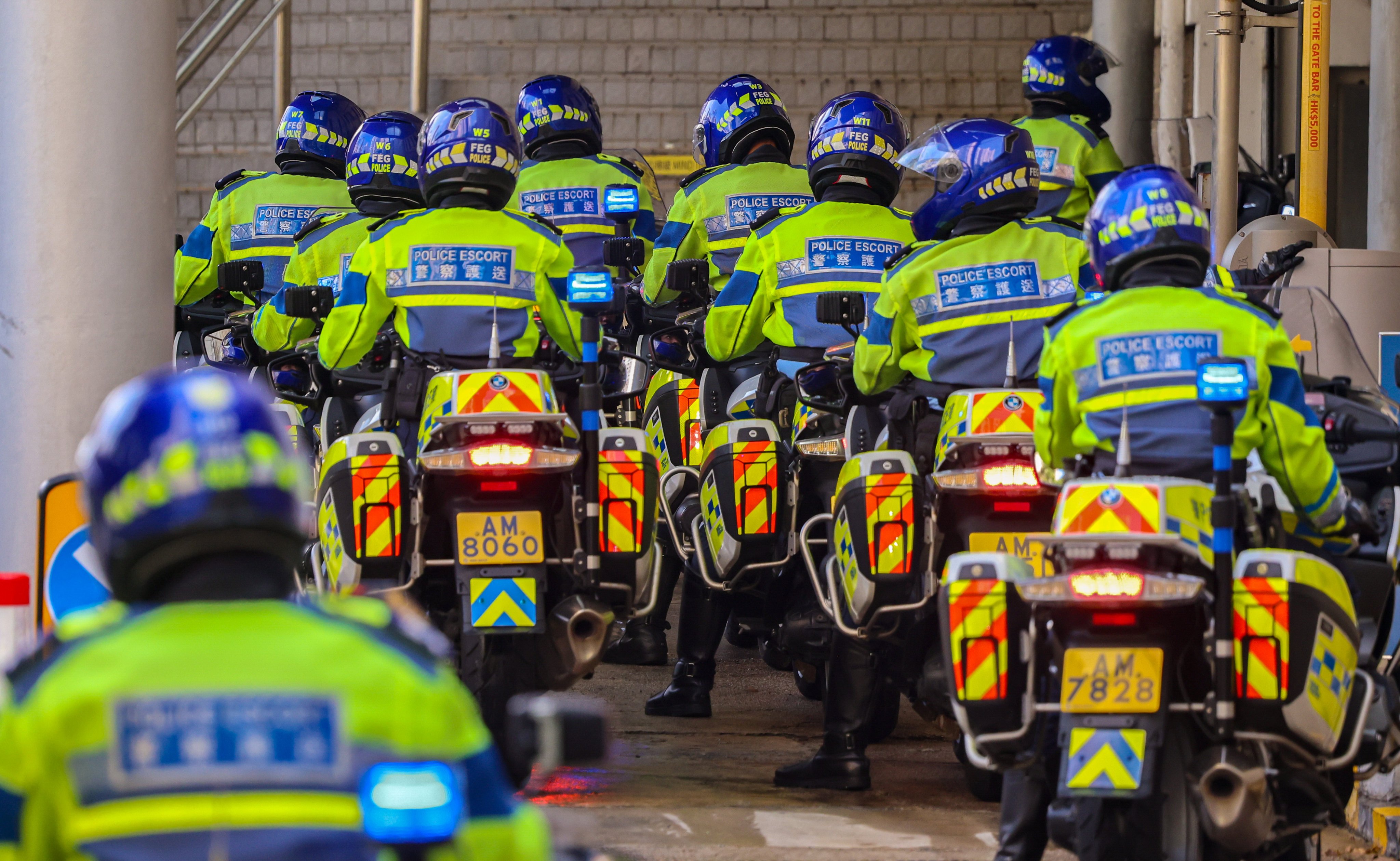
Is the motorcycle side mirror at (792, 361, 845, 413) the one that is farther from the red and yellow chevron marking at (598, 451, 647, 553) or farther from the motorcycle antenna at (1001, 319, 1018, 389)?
the red and yellow chevron marking at (598, 451, 647, 553)

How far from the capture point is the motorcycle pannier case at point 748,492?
7062 millimetres

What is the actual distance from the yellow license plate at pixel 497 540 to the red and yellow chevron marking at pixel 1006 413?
137 cm

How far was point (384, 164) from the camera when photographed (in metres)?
8.28

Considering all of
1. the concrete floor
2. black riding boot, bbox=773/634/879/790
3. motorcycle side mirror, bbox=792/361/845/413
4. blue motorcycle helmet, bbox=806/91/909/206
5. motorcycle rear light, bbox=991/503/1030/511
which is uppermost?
blue motorcycle helmet, bbox=806/91/909/206

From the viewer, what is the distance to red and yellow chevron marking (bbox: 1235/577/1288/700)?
4.29m

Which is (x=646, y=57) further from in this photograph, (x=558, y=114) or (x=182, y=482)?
(x=182, y=482)

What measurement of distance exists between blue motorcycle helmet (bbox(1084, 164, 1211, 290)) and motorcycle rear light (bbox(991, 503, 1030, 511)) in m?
0.94

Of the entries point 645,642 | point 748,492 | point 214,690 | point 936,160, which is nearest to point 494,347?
point 748,492

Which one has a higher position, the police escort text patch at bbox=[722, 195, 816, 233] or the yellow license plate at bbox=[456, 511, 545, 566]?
the police escort text patch at bbox=[722, 195, 816, 233]

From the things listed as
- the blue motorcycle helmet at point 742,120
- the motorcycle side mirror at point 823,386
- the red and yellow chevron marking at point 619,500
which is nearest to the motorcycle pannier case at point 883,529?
the motorcycle side mirror at point 823,386

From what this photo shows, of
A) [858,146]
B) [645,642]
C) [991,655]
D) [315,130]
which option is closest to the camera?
[991,655]

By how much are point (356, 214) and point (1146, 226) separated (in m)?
3.92

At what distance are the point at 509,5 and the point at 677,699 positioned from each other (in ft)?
37.7

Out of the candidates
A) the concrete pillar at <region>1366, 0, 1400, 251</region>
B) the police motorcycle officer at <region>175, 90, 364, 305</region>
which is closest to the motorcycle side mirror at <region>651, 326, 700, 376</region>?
the police motorcycle officer at <region>175, 90, 364, 305</region>
